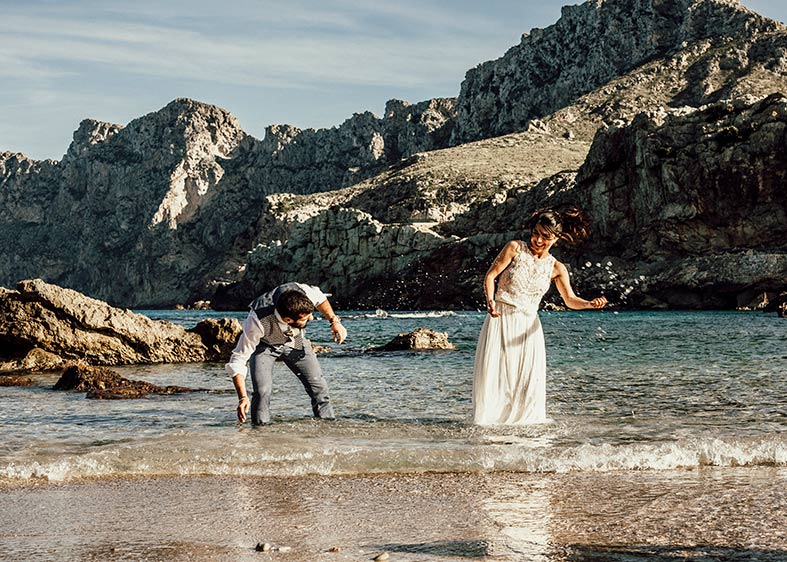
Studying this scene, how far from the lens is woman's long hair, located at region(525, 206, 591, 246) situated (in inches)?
361

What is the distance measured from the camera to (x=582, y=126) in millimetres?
138250

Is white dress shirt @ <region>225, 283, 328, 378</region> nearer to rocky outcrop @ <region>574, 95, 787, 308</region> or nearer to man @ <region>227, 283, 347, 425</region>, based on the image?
man @ <region>227, 283, 347, 425</region>

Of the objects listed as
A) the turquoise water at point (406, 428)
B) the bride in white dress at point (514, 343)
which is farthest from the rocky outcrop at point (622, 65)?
the bride in white dress at point (514, 343)

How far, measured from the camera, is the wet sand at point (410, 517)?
15.0 feet

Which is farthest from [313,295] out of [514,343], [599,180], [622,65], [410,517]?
[622,65]

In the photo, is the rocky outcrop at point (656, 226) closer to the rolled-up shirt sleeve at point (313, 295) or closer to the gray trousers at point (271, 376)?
the gray trousers at point (271, 376)

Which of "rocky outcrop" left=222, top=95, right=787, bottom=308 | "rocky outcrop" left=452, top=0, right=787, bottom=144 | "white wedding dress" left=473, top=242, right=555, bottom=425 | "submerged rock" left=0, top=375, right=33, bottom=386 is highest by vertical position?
"rocky outcrop" left=452, top=0, right=787, bottom=144

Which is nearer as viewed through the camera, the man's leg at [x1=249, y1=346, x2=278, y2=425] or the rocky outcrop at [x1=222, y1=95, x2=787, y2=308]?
the man's leg at [x1=249, y1=346, x2=278, y2=425]

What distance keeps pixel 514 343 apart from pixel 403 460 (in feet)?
8.31

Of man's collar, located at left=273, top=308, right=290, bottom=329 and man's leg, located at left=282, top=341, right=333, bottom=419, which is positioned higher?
man's collar, located at left=273, top=308, right=290, bottom=329

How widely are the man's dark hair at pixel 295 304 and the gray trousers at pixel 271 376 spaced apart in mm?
667

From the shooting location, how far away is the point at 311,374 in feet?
32.6

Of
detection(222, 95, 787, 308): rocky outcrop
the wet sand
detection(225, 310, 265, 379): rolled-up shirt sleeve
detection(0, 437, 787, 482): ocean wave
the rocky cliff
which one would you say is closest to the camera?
the wet sand

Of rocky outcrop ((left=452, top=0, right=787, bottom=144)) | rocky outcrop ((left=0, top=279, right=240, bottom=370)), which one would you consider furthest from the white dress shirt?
rocky outcrop ((left=452, top=0, right=787, bottom=144))
